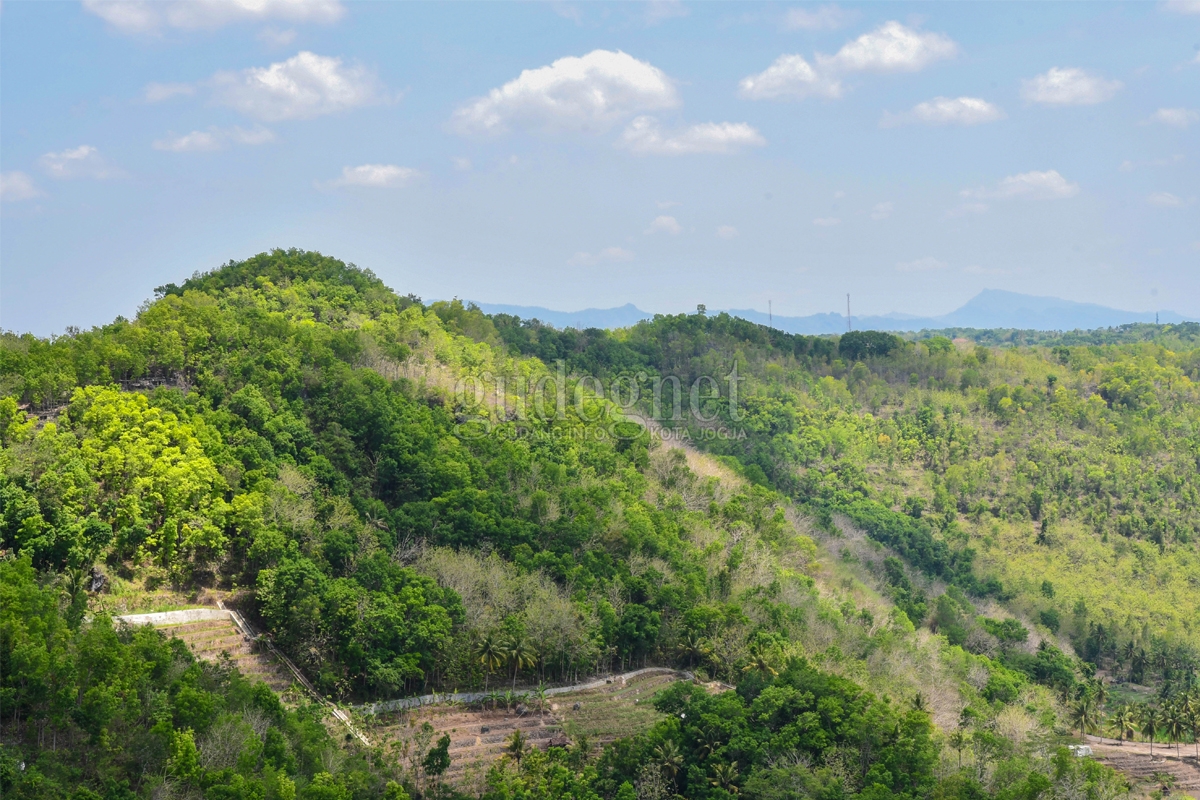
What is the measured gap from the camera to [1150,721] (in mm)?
51781

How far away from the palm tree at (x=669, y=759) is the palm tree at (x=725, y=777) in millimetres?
1122

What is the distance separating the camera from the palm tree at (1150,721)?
51.0m

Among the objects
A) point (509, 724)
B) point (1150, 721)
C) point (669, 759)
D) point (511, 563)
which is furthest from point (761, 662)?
point (1150, 721)

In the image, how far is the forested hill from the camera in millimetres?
30844

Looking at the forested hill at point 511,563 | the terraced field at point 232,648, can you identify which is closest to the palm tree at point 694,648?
the forested hill at point 511,563

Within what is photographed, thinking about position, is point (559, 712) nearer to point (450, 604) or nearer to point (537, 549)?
point (450, 604)

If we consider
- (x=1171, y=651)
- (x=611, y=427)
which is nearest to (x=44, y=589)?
(x=611, y=427)

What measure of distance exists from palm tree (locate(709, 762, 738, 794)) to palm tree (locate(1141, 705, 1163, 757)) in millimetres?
26215

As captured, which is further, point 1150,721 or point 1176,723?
point 1150,721

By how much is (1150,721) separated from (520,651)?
31.3 metres

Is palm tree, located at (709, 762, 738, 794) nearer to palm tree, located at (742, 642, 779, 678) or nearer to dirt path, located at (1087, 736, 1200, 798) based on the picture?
palm tree, located at (742, 642, 779, 678)

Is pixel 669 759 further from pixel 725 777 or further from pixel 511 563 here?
pixel 511 563

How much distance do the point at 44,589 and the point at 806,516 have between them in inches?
1859

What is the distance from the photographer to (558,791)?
32.6 metres
